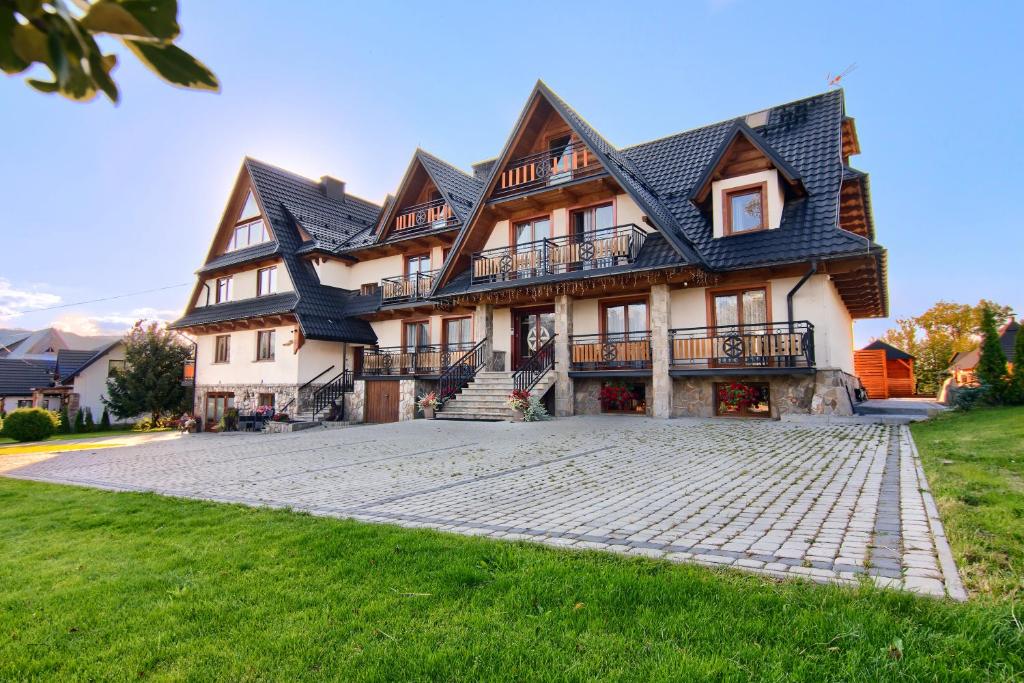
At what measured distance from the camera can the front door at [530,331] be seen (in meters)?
19.7

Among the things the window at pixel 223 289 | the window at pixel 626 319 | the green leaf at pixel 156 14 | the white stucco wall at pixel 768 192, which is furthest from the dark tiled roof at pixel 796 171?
the window at pixel 223 289

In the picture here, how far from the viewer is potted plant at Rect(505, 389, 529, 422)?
15.6 metres

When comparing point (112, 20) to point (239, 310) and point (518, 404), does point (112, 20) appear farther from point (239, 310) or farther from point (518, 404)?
point (239, 310)

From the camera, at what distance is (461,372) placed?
1944cm

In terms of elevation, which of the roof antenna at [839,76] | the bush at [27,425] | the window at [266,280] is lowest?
the bush at [27,425]

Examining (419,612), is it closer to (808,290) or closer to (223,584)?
(223,584)

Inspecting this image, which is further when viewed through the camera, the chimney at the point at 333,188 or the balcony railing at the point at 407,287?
the chimney at the point at 333,188

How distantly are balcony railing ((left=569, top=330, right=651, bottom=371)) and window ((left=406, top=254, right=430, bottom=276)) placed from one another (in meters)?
8.38

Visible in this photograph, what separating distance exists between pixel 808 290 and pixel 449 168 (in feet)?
50.8

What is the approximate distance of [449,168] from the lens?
24219 mm

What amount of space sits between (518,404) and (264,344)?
47.2ft

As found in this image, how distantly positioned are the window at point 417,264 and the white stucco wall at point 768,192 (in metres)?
11.7

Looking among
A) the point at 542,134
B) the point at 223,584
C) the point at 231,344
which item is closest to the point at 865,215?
the point at 542,134

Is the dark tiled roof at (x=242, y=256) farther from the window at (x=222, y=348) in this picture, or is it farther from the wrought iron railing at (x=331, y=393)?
the wrought iron railing at (x=331, y=393)
